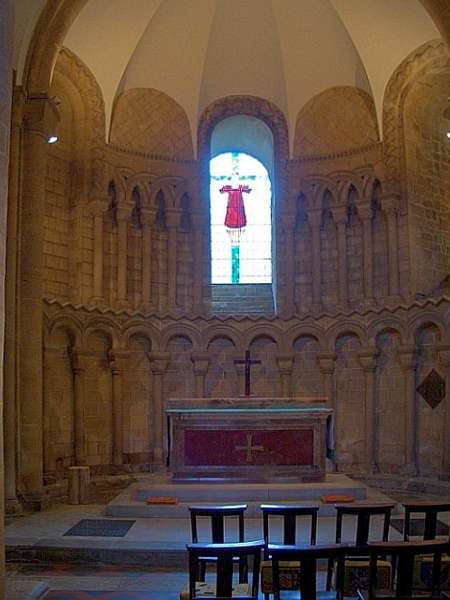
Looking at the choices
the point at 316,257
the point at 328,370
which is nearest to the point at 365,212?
the point at 316,257

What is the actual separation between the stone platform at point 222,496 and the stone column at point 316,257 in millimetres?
5962

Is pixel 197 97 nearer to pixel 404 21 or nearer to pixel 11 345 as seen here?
pixel 404 21

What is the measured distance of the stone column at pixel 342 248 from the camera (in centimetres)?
1706

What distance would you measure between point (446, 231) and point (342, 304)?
2.71 meters

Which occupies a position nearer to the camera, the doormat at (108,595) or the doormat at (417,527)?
the doormat at (108,595)

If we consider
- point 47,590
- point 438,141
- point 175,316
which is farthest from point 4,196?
point 438,141

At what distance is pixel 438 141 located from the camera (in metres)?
17.1

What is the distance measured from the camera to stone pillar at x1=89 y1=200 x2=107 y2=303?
16359 mm

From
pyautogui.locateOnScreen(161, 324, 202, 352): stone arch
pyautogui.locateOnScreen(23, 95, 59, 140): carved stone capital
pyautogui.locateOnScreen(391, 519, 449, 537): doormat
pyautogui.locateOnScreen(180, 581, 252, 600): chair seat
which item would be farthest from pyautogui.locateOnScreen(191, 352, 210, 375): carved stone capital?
pyautogui.locateOnScreen(180, 581, 252, 600): chair seat

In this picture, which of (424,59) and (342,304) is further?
(342,304)

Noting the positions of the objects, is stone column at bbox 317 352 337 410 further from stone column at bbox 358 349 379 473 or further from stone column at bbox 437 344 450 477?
stone column at bbox 437 344 450 477

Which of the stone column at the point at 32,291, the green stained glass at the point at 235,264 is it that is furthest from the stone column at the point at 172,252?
the stone column at the point at 32,291

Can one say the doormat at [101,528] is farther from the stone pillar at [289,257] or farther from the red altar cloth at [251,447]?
the stone pillar at [289,257]

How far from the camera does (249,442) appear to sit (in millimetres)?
12383
